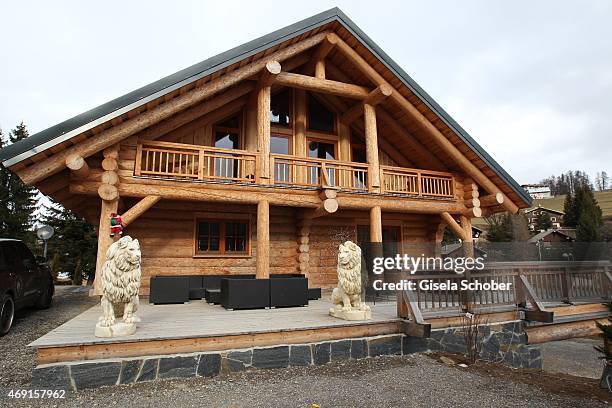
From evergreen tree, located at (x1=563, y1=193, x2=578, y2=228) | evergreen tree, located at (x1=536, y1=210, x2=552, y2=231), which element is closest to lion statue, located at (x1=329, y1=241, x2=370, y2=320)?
evergreen tree, located at (x1=563, y1=193, x2=578, y2=228)

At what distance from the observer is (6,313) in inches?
264

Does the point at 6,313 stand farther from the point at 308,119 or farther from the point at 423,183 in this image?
the point at 423,183

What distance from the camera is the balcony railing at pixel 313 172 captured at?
9688 millimetres

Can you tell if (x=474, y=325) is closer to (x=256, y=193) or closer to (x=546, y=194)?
(x=256, y=193)

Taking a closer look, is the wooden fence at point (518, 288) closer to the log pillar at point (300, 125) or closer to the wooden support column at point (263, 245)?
the wooden support column at point (263, 245)

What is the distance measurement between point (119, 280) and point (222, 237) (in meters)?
5.77

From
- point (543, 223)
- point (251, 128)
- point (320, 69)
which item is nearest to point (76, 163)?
point (251, 128)

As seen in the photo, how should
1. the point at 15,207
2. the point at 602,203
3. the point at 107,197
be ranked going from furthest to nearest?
the point at 602,203, the point at 15,207, the point at 107,197

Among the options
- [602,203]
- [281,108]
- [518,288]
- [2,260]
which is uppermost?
[602,203]

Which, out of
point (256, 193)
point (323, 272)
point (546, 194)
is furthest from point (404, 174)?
point (546, 194)

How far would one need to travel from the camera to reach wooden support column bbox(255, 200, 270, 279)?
877 centimetres

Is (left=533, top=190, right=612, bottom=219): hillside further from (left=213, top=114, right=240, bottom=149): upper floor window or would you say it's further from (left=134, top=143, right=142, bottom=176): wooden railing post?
(left=134, top=143, right=142, bottom=176): wooden railing post

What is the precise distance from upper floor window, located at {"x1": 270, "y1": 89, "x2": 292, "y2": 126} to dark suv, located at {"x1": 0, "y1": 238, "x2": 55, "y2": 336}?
754 centimetres

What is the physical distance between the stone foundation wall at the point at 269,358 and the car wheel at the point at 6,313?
3138 mm
